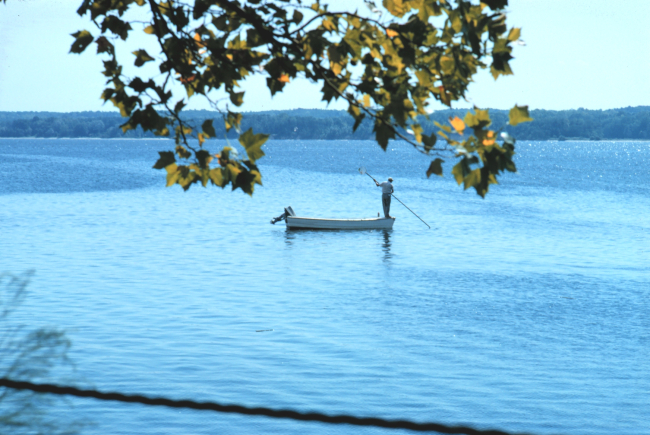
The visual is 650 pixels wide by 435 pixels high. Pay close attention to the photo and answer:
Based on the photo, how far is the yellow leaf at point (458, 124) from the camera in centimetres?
511

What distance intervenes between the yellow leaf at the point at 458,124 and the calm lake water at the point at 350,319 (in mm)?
8614

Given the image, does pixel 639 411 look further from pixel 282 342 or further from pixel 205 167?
pixel 205 167

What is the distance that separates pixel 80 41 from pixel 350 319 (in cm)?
1473

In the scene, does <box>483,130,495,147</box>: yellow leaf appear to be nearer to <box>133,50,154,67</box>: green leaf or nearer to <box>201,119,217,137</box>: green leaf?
<box>201,119,217,137</box>: green leaf

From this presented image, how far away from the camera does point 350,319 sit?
1992 cm

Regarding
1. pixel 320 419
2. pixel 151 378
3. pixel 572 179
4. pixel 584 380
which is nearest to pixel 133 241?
pixel 151 378

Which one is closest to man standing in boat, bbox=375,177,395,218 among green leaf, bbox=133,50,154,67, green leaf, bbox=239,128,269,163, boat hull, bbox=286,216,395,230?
boat hull, bbox=286,216,395,230

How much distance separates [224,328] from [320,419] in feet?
51.5

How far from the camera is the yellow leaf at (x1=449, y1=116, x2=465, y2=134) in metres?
Answer: 5.11

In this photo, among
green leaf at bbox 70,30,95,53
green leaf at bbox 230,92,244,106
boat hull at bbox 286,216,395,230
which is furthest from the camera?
boat hull at bbox 286,216,395,230

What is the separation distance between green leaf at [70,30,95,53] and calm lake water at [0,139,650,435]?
803 centimetres

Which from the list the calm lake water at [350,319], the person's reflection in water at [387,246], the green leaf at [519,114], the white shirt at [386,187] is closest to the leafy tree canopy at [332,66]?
the green leaf at [519,114]

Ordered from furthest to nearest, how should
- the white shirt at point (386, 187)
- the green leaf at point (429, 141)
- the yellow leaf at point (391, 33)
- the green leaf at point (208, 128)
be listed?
the white shirt at point (386, 187) → the green leaf at point (208, 128) → the yellow leaf at point (391, 33) → the green leaf at point (429, 141)

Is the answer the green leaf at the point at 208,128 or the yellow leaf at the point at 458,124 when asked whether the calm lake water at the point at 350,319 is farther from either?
the yellow leaf at the point at 458,124
